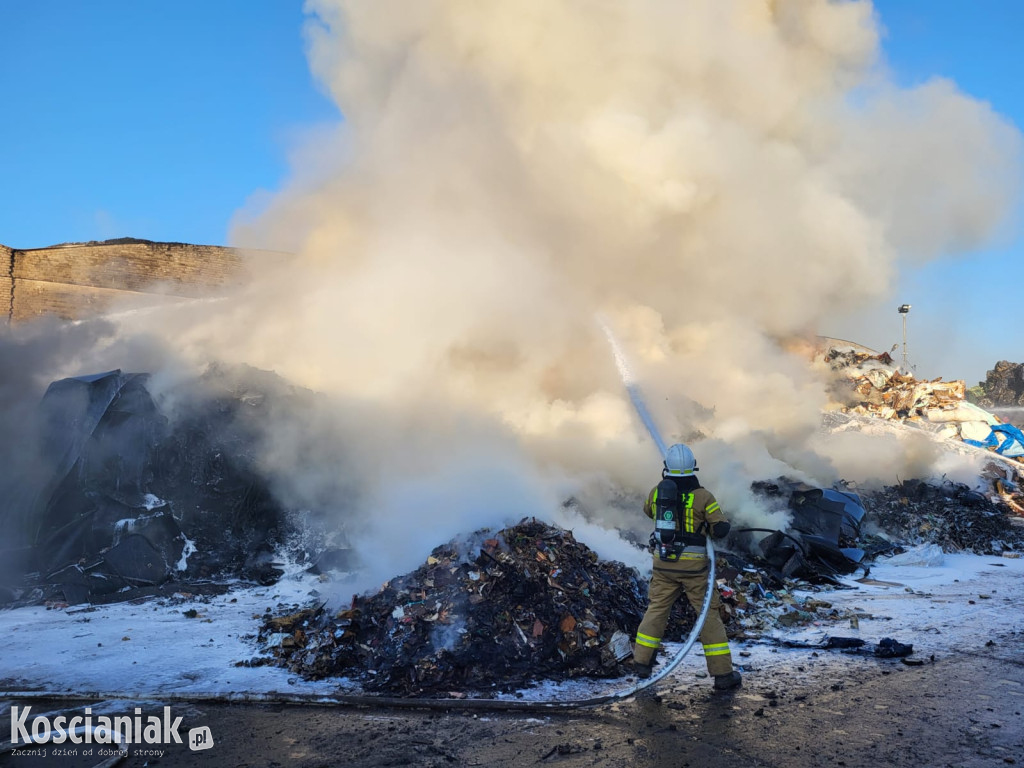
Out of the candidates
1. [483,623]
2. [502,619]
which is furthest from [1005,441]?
[483,623]

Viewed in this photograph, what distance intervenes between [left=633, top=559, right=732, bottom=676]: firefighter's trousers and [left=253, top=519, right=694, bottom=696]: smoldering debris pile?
38 cm

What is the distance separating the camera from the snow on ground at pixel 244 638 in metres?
4.50

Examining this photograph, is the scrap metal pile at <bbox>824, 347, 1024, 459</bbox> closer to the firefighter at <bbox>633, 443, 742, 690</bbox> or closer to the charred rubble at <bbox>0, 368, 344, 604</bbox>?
the firefighter at <bbox>633, 443, 742, 690</bbox>

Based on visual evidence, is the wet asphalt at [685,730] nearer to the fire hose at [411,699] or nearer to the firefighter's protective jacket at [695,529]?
the fire hose at [411,699]

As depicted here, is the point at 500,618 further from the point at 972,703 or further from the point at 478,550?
the point at 972,703

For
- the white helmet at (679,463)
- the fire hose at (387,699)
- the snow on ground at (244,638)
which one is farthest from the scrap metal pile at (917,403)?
the fire hose at (387,699)

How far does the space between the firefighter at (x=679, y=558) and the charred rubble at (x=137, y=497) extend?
517 centimetres

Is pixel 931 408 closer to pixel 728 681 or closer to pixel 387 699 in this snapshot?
pixel 728 681

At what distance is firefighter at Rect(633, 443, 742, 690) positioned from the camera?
4.39 m

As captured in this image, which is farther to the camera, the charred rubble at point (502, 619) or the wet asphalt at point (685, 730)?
the charred rubble at point (502, 619)

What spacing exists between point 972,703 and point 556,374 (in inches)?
357

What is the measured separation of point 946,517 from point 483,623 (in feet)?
31.6

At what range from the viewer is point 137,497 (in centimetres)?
847

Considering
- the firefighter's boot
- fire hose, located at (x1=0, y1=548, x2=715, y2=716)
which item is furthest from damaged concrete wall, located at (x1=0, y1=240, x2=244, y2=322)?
the firefighter's boot
